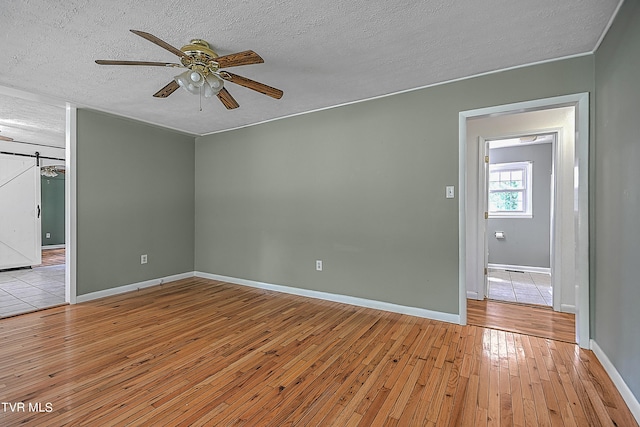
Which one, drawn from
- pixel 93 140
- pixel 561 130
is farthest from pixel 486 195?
pixel 93 140

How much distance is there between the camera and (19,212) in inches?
218

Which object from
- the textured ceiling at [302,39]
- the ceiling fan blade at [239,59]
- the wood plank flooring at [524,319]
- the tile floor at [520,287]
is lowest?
the wood plank flooring at [524,319]

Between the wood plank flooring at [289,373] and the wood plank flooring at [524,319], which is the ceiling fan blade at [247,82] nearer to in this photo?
the wood plank flooring at [289,373]

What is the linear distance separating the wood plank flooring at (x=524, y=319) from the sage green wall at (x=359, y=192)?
461 millimetres

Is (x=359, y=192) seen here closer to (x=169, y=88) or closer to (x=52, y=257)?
(x=169, y=88)

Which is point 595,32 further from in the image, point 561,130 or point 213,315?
point 213,315

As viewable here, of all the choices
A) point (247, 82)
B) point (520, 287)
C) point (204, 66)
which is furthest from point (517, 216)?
point (204, 66)

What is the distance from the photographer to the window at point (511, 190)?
19.2ft

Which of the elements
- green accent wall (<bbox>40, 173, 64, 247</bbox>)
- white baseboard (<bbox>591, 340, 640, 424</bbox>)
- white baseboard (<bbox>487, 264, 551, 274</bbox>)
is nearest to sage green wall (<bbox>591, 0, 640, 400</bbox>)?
white baseboard (<bbox>591, 340, 640, 424</bbox>)

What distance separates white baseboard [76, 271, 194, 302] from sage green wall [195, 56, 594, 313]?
0.57m

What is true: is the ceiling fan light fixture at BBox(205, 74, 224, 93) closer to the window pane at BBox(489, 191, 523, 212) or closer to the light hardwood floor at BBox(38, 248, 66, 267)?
the window pane at BBox(489, 191, 523, 212)

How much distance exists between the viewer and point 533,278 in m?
5.01

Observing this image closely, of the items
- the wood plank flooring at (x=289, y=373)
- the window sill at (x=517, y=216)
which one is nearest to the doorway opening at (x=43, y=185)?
the wood plank flooring at (x=289, y=373)

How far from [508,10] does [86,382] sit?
11.7 feet
